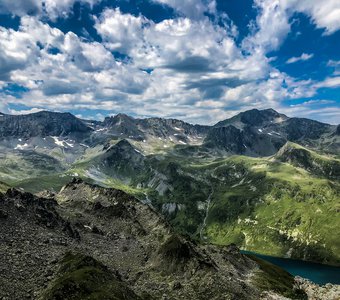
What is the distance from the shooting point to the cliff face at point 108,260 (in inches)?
3597

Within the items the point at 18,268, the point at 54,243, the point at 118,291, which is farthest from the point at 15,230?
the point at 118,291

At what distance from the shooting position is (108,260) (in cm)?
12419

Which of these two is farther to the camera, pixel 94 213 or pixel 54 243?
pixel 94 213

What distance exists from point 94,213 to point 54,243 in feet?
176

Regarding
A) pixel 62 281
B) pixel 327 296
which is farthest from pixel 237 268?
pixel 62 281

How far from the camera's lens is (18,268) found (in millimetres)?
94562

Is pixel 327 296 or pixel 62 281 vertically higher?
pixel 62 281

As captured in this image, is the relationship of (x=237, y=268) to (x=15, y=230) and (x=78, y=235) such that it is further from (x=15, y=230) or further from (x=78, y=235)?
(x=15, y=230)

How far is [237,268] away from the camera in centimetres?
15188

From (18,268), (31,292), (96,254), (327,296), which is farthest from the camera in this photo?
(327,296)

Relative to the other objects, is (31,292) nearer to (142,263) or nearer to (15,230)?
(15,230)

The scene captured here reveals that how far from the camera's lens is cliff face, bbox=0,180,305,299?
91375 mm

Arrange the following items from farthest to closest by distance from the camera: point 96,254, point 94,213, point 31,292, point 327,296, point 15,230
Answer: point 94,213
point 327,296
point 96,254
point 15,230
point 31,292

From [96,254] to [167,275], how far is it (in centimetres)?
2357
